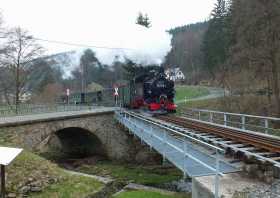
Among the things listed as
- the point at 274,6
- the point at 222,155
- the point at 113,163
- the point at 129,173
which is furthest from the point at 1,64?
the point at 222,155

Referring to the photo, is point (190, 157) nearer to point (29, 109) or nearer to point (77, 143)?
point (29, 109)

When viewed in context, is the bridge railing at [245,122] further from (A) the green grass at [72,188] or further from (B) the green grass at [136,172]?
(A) the green grass at [72,188]

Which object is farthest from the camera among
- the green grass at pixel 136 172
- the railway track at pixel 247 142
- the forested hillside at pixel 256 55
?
the forested hillside at pixel 256 55

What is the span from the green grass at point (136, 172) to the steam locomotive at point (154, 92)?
4646mm

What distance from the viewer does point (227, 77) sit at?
37.2m

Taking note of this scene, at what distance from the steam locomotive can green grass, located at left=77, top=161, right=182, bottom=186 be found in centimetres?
465

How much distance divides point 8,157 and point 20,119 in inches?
573

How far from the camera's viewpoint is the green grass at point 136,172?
22.3m

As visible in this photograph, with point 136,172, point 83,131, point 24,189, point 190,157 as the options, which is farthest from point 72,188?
point 83,131

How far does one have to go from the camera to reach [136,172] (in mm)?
25141

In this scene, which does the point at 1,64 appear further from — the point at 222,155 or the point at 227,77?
the point at 222,155

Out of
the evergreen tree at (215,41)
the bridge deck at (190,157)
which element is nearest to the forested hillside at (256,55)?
the bridge deck at (190,157)

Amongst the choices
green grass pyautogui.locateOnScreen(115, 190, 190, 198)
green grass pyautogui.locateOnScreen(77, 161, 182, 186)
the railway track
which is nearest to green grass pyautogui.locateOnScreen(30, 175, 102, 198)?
green grass pyautogui.locateOnScreen(115, 190, 190, 198)

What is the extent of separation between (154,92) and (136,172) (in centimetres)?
629
